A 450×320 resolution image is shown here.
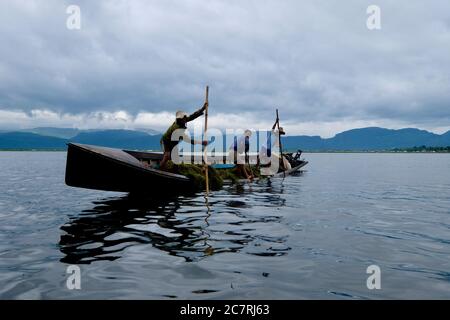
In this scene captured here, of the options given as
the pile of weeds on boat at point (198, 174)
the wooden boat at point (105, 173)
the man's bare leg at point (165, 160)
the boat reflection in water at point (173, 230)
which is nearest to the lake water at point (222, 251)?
the boat reflection in water at point (173, 230)

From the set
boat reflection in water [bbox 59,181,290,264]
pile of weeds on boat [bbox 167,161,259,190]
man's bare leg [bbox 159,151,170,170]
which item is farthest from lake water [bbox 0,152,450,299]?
pile of weeds on boat [bbox 167,161,259,190]

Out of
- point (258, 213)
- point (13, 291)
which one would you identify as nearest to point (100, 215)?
point (258, 213)

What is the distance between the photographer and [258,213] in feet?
40.1

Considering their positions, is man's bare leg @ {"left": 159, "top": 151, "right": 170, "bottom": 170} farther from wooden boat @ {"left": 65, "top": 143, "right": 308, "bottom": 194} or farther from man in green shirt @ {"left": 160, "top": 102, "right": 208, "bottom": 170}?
wooden boat @ {"left": 65, "top": 143, "right": 308, "bottom": 194}

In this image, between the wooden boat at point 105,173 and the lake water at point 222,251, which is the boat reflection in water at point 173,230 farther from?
the wooden boat at point 105,173

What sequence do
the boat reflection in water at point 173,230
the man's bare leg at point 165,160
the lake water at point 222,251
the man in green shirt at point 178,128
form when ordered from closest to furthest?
1. the lake water at point 222,251
2. the boat reflection in water at point 173,230
3. the man in green shirt at point 178,128
4. the man's bare leg at point 165,160

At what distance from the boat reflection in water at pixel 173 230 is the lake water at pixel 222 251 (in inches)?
1.3

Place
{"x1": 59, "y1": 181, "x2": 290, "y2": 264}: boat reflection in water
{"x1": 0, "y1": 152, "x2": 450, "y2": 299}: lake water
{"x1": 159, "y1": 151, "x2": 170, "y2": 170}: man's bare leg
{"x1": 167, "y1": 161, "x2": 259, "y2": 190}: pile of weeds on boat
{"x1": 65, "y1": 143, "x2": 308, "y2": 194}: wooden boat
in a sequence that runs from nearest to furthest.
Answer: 1. {"x1": 0, "y1": 152, "x2": 450, "y2": 299}: lake water
2. {"x1": 59, "y1": 181, "x2": 290, "y2": 264}: boat reflection in water
3. {"x1": 65, "y1": 143, "x2": 308, "y2": 194}: wooden boat
4. {"x1": 159, "y1": 151, "x2": 170, "y2": 170}: man's bare leg
5. {"x1": 167, "y1": 161, "x2": 259, "y2": 190}: pile of weeds on boat

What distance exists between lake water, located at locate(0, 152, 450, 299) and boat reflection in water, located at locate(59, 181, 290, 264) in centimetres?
3

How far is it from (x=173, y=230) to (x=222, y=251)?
95.0 inches

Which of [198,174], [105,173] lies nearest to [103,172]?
[105,173]

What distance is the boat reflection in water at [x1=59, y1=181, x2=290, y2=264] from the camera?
7395 millimetres

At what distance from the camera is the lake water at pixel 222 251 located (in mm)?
5379

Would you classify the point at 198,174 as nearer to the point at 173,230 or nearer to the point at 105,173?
the point at 105,173
